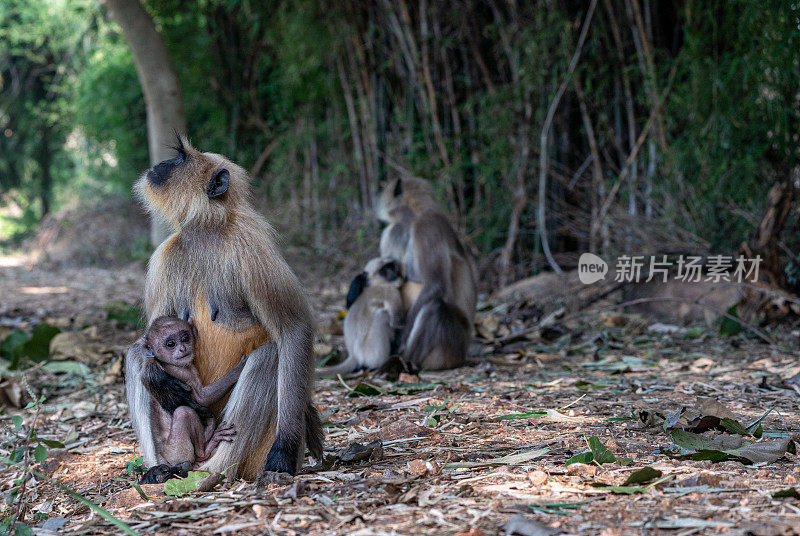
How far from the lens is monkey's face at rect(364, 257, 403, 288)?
6289 mm

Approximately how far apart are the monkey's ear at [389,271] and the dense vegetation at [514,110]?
2039 millimetres

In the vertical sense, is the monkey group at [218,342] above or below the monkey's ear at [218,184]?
below

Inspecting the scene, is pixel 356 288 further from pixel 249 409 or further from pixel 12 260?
pixel 12 260

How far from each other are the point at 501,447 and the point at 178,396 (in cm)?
129

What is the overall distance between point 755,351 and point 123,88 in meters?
12.3

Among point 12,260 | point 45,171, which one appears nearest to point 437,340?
point 12,260

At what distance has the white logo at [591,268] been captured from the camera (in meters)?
7.25

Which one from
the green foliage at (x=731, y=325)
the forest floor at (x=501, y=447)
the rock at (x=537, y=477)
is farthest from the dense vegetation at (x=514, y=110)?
the rock at (x=537, y=477)

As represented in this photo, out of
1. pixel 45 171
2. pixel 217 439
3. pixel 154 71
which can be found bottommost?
pixel 217 439

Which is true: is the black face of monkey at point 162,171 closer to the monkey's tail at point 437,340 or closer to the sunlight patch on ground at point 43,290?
the monkey's tail at point 437,340

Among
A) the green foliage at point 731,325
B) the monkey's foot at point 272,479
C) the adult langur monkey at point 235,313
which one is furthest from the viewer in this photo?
the green foliage at point 731,325

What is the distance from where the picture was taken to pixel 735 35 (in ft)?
20.7

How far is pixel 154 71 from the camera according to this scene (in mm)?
7797

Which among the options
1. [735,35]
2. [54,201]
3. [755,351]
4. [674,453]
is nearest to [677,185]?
[735,35]
